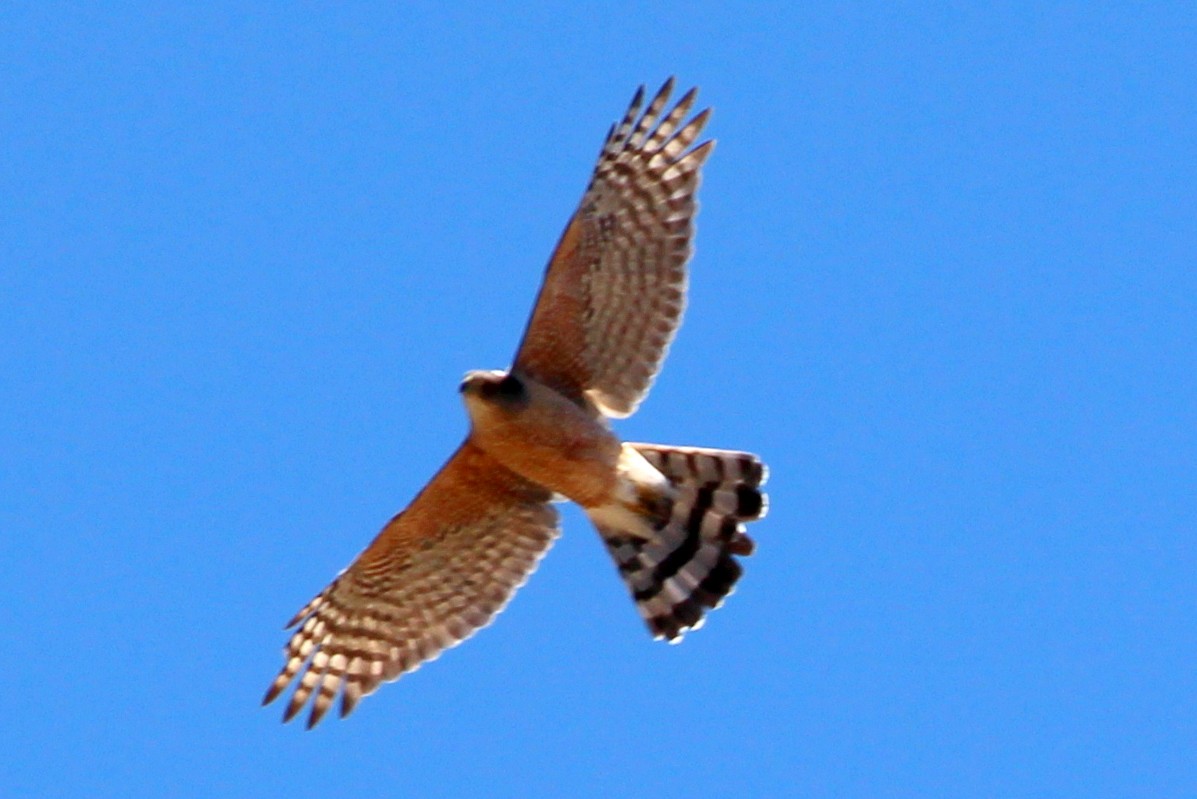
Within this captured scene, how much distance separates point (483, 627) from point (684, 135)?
10.2ft

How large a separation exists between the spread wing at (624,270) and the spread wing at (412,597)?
83cm

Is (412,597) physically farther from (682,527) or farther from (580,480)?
(682,527)

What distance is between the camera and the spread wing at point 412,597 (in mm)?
12328

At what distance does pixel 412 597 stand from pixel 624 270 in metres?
2.35

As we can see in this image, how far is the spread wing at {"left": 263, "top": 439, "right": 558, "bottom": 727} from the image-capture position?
1233 cm

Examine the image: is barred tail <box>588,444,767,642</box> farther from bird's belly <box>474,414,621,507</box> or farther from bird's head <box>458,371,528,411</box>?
bird's head <box>458,371,528,411</box>

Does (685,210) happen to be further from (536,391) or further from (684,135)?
(536,391)

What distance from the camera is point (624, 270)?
38.8 feet

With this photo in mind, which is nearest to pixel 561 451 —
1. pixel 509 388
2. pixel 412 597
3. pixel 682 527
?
pixel 509 388

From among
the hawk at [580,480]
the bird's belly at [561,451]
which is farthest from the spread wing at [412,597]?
the bird's belly at [561,451]

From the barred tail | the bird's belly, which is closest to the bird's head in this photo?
the bird's belly

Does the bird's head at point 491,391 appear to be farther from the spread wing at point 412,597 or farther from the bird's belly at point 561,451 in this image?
the spread wing at point 412,597

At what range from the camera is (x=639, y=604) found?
12.3 m

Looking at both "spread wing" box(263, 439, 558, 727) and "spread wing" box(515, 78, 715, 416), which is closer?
Result: "spread wing" box(515, 78, 715, 416)
